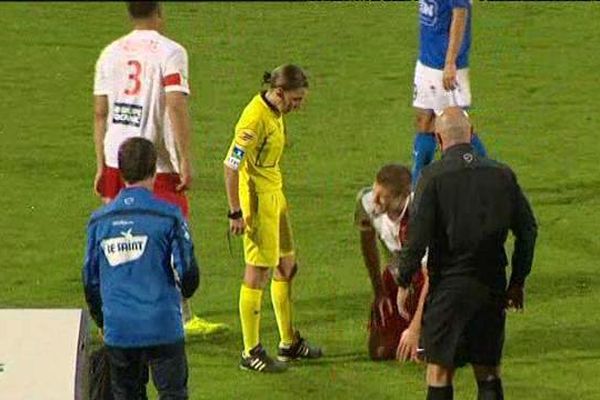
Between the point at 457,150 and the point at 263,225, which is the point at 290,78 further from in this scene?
the point at 457,150

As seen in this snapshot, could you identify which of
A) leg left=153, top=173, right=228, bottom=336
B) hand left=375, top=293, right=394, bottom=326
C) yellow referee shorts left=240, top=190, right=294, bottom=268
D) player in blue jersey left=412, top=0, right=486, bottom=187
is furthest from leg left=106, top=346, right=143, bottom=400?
player in blue jersey left=412, top=0, right=486, bottom=187

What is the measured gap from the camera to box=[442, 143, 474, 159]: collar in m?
8.66

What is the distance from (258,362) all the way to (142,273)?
2.25 meters

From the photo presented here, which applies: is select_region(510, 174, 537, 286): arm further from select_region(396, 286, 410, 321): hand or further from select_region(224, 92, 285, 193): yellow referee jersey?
select_region(224, 92, 285, 193): yellow referee jersey

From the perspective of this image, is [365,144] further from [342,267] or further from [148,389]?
[148,389]

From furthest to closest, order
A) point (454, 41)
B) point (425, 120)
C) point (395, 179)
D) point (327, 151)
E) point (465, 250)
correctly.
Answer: point (327, 151)
point (425, 120)
point (454, 41)
point (395, 179)
point (465, 250)

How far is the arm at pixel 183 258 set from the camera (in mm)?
8273

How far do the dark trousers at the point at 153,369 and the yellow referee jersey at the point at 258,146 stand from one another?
200 centimetres

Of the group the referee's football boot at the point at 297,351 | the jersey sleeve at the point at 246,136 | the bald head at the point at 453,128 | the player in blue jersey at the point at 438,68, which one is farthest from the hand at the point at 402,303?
the player in blue jersey at the point at 438,68

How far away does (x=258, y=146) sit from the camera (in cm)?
1052

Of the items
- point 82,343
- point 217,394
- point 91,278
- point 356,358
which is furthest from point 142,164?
point 356,358

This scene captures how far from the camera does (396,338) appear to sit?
10.6m

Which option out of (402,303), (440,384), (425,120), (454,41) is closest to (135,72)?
(402,303)

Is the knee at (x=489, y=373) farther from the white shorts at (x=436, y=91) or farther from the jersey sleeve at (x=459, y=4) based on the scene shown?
the jersey sleeve at (x=459, y=4)
